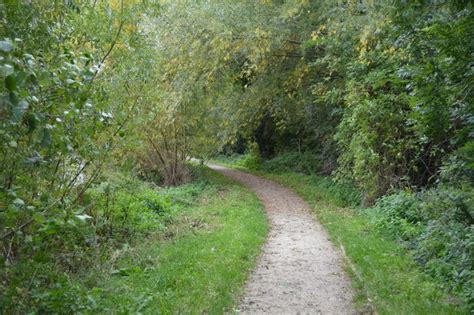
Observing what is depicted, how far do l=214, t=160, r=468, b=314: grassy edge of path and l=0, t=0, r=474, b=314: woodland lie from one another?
0.06 meters

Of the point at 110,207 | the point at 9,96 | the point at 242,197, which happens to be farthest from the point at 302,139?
the point at 9,96

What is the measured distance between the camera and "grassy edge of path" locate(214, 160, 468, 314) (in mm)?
5805

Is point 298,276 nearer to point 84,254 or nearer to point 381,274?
point 381,274

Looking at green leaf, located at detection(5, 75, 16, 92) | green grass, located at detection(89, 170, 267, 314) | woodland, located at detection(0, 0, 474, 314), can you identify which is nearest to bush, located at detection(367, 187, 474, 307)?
woodland, located at detection(0, 0, 474, 314)

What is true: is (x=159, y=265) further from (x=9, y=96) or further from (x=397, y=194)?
(x=397, y=194)

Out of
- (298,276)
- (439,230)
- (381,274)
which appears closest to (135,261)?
(298,276)

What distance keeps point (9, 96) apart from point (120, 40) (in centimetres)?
Result: 448

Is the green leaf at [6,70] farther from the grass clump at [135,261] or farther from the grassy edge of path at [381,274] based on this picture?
the grassy edge of path at [381,274]

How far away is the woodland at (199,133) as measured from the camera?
13.1ft

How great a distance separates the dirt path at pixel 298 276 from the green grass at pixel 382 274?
10.1 inches

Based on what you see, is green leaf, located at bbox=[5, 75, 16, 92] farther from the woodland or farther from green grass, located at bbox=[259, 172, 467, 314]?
green grass, located at bbox=[259, 172, 467, 314]

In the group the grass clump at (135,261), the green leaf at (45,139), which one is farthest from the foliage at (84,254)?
the green leaf at (45,139)

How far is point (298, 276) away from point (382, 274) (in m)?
1.38

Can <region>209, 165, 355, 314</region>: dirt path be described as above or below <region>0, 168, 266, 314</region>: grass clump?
below
